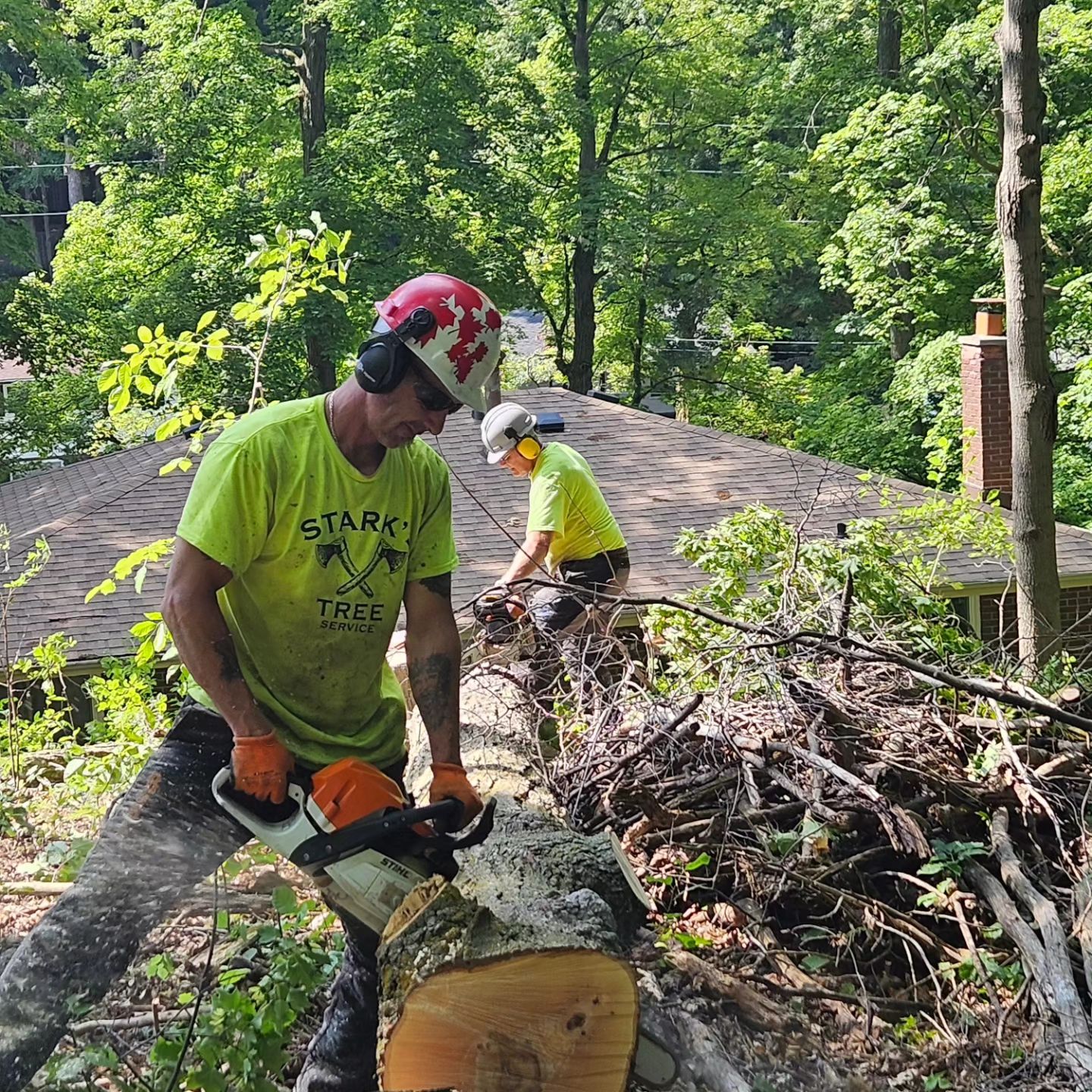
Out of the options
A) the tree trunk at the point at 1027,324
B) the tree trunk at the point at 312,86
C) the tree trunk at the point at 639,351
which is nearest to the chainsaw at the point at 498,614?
the tree trunk at the point at 1027,324

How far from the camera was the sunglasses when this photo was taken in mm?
2828

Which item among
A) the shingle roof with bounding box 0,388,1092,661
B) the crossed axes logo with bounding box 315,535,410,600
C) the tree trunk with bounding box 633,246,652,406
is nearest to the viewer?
the crossed axes logo with bounding box 315,535,410,600

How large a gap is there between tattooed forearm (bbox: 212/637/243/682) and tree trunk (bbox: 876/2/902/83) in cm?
2083

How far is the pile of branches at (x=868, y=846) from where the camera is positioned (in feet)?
10.9

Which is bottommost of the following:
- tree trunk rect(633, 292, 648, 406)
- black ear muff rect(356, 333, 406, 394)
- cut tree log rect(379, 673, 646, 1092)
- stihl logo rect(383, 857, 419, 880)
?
tree trunk rect(633, 292, 648, 406)

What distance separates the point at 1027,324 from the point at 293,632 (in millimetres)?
5857

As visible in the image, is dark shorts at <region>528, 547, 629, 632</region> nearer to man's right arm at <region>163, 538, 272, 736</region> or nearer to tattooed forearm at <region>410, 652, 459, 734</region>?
tattooed forearm at <region>410, 652, 459, 734</region>

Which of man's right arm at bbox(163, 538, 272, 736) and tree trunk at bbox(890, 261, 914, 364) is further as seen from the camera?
tree trunk at bbox(890, 261, 914, 364)

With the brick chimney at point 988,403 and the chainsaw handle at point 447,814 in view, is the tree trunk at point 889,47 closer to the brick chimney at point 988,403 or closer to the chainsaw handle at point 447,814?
the brick chimney at point 988,403

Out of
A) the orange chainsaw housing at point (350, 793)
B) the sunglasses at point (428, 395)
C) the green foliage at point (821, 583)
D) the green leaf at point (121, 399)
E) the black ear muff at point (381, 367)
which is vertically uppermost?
the black ear muff at point (381, 367)

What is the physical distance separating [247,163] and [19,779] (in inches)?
736

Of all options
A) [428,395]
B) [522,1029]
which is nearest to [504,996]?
[522,1029]

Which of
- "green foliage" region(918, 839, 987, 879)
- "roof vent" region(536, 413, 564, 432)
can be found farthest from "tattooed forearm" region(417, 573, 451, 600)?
"roof vent" region(536, 413, 564, 432)

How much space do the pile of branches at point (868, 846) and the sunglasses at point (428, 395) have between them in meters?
1.72
